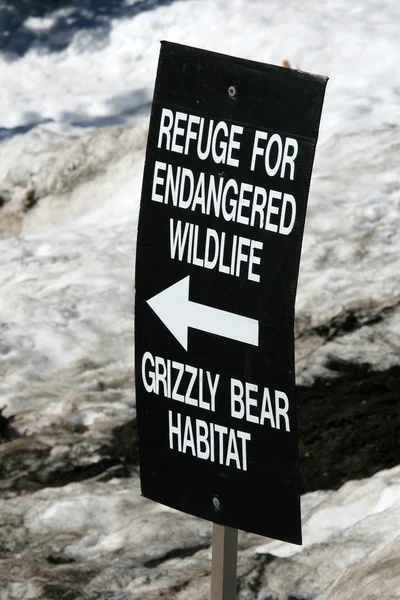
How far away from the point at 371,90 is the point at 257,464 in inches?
276

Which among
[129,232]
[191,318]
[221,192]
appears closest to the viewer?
[221,192]

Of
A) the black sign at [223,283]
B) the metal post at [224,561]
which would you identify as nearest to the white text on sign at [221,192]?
the black sign at [223,283]

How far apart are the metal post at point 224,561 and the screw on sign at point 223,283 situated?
1 cm

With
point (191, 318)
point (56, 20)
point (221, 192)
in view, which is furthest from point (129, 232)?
point (56, 20)

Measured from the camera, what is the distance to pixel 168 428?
112 inches

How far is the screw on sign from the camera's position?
2.53 meters

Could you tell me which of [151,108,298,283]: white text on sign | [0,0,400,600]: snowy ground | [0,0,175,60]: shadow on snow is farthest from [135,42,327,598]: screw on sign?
[0,0,175,60]: shadow on snow

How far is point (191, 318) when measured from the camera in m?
2.75

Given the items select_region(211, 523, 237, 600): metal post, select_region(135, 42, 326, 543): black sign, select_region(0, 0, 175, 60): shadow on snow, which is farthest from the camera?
select_region(0, 0, 175, 60): shadow on snow

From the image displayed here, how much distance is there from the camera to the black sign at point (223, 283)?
2.53 metres

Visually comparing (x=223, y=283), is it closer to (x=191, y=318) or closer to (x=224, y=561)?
(x=191, y=318)

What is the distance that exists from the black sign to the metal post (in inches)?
1.9

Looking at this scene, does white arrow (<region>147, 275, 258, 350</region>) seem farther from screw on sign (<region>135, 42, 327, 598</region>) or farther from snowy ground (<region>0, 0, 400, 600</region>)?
snowy ground (<region>0, 0, 400, 600</region>)

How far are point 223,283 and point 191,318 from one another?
15 cm
